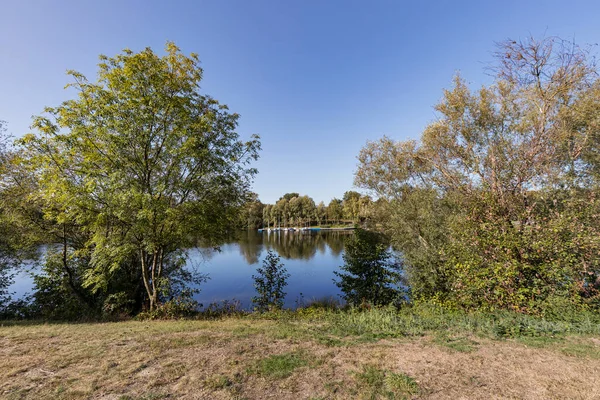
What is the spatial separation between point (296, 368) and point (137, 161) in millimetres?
7375

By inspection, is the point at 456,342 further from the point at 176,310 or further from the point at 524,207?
the point at 176,310

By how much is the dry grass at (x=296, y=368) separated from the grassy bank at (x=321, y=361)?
0.05 ft

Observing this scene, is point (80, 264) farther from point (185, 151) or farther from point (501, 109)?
point (501, 109)

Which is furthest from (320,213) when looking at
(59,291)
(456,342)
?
(456,342)

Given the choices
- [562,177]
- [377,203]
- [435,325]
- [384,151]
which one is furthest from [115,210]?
[377,203]

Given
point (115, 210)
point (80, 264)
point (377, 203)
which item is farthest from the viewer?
point (377, 203)

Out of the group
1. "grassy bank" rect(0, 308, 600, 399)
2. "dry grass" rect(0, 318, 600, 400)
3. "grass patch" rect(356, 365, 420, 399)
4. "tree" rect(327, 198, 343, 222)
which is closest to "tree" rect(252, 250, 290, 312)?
"grassy bank" rect(0, 308, 600, 399)

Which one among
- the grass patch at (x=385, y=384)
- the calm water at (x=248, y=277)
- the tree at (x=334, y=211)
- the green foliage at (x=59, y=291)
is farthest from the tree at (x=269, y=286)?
the tree at (x=334, y=211)

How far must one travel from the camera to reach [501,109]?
433 inches

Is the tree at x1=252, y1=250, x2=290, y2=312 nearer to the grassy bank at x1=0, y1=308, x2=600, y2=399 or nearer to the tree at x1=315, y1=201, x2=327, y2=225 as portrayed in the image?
the grassy bank at x1=0, y1=308, x2=600, y2=399

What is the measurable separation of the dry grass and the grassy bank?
0.6 inches

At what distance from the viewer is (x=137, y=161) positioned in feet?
25.6

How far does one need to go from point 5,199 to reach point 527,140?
58.7 ft

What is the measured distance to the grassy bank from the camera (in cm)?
318
